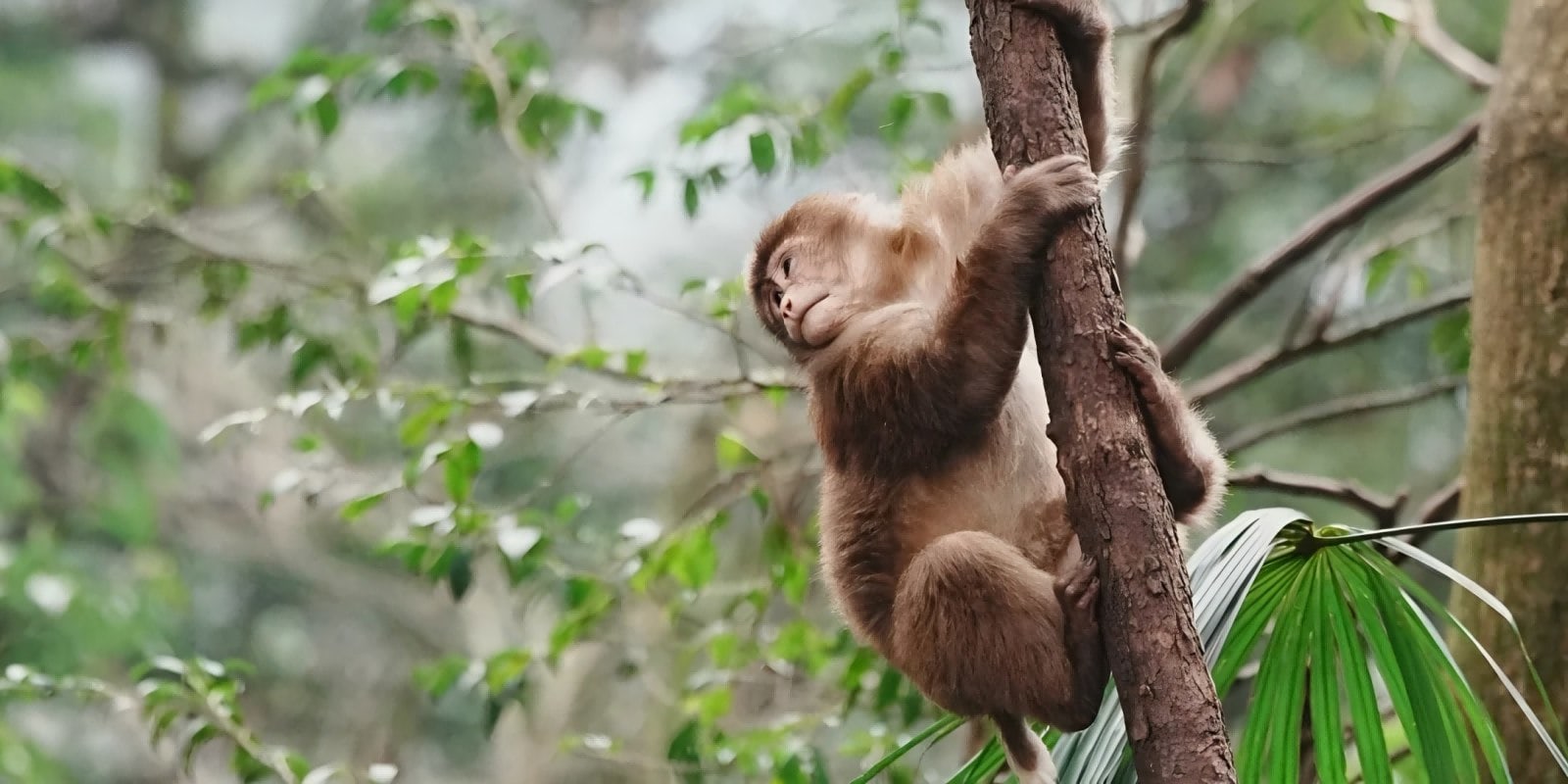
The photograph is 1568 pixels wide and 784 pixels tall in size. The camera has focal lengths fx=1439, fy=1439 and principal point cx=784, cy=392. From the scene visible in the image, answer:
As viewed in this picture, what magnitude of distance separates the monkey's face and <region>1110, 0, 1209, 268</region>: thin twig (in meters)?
1.09

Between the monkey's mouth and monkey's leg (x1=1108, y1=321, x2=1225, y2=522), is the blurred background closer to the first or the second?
the monkey's mouth

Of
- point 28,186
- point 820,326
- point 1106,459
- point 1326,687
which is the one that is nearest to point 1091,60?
point 820,326

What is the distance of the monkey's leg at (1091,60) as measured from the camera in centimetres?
240

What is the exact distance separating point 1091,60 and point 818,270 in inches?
32.6

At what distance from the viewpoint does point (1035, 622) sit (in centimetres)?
245

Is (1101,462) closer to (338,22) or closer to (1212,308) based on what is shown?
(1212,308)

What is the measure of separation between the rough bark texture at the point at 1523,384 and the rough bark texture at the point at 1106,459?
5.37ft

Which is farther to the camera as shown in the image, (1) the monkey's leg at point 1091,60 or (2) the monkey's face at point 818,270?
(2) the monkey's face at point 818,270

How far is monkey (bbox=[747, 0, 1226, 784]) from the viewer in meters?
2.38

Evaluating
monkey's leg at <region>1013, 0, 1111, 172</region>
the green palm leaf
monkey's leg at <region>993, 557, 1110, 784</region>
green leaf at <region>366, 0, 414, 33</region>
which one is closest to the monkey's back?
monkey's leg at <region>993, 557, 1110, 784</region>

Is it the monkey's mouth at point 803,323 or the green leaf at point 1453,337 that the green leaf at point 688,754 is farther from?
the green leaf at point 1453,337

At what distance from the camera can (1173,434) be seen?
2455mm

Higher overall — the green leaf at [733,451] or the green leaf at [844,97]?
the green leaf at [844,97]

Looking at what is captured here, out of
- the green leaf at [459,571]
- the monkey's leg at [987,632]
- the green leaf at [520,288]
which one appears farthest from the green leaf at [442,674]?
the monkey's leg at [987,632]
